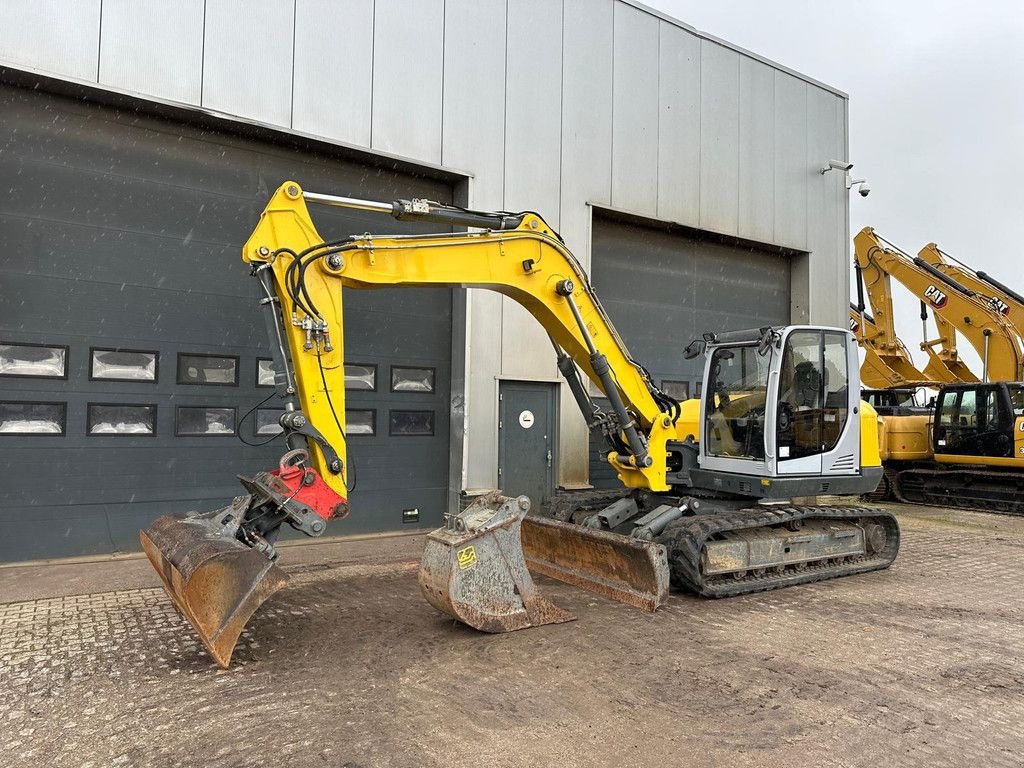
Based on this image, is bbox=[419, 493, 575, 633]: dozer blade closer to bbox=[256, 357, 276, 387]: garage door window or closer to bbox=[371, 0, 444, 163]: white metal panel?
bbox=[256, 357, 276, 387]: garage door window

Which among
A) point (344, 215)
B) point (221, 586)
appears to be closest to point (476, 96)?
point (344, 215)

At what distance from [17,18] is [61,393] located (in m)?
3.74

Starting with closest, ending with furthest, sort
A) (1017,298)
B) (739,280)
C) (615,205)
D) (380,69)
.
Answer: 1. (380,69)
2. (615,205)
3. (739,280)
4. (1017,298)

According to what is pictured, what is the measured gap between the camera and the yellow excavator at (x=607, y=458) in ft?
16.6

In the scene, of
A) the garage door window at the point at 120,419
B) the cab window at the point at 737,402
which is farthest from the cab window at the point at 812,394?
the garage door window at the point at 120,419

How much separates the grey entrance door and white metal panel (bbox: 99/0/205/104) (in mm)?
5312

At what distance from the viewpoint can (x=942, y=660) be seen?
5.02m

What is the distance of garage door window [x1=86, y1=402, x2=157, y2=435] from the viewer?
7.88 metres

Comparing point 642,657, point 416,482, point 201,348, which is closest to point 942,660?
point 642,657

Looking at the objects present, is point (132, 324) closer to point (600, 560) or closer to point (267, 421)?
point (267, 421)

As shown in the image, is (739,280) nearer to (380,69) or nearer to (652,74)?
(652,74)

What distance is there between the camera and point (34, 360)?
760 cm

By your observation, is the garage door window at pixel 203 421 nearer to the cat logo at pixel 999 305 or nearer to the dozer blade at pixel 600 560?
the dozer blade at pixel 600 560

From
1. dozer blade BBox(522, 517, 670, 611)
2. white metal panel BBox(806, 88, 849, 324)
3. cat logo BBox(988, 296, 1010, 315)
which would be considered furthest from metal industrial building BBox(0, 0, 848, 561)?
cat logo BBox(988, 296, 1010, 315)
